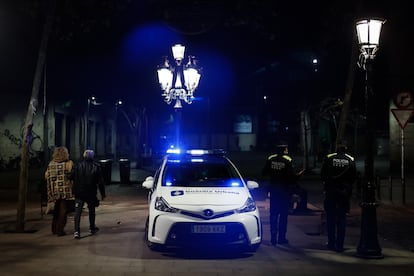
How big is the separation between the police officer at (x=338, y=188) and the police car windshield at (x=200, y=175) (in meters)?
1.50

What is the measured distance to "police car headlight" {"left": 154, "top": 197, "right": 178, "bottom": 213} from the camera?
8891 millimetres

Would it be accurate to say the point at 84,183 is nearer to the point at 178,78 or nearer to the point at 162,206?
the point at 162,206

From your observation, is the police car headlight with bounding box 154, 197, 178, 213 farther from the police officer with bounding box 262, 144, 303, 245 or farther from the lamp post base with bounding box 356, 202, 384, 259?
the lamp post base with bounding box 356, 202, 384, 259

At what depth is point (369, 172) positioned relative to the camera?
31.2 ft

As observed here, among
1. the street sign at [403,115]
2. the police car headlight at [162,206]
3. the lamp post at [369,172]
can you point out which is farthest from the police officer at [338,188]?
the street sign at [403,115]

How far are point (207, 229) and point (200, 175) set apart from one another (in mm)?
1728

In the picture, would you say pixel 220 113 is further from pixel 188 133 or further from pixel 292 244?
pixel 292 244

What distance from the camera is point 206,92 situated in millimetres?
69438

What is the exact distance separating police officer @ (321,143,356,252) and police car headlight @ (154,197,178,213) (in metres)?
2.65

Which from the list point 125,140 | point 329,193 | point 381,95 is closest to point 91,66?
point 381,95

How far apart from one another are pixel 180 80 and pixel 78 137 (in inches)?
1186

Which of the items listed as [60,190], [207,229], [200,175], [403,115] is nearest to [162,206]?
[207,229]

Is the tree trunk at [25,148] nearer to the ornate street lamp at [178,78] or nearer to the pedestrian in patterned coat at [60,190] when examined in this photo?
the pedestrian in patterned coat at [60,190]

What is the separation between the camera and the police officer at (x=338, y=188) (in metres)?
9.59
